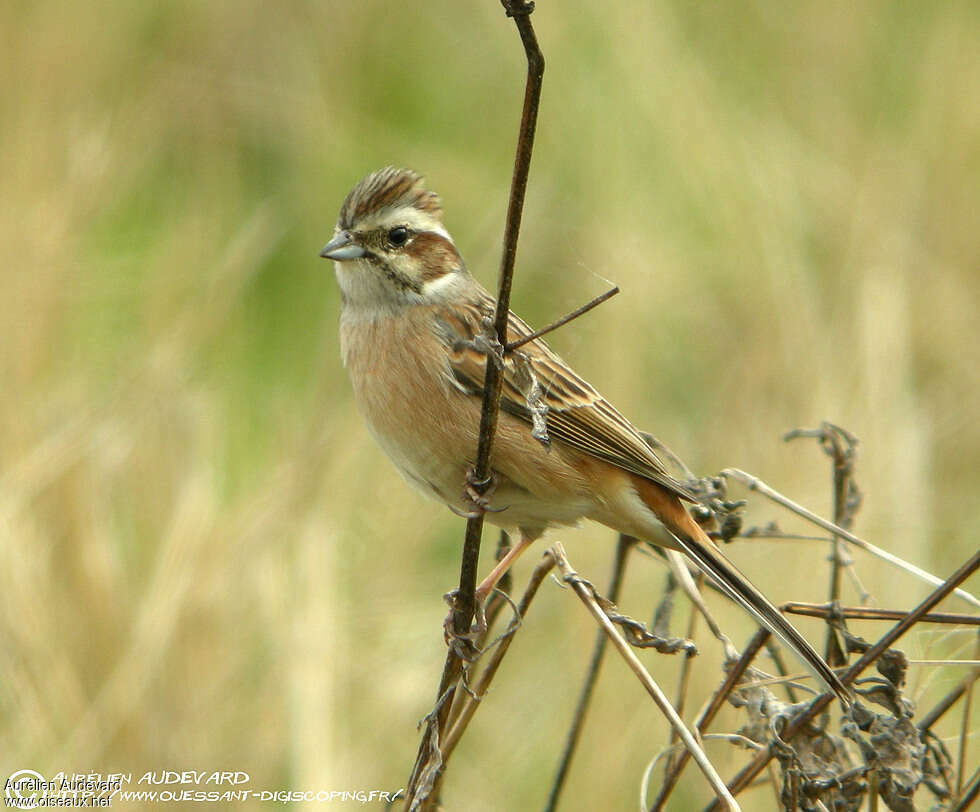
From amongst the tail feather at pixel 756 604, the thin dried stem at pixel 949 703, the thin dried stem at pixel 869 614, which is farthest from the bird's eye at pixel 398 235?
the thin dried stem at pixel 949 703

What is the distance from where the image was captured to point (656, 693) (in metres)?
2.70

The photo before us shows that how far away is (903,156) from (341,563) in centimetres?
352

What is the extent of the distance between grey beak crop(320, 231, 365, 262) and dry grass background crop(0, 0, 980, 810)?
821 millimetres

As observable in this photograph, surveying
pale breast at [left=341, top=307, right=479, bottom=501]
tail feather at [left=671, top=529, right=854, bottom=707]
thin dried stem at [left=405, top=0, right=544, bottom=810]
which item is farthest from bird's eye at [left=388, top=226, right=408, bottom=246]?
thin dried stem at [left=405, top=0, right=544, bottom=810]

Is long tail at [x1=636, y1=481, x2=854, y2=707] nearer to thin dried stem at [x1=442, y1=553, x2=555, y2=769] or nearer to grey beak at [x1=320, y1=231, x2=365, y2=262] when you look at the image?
thin dried stem at [x1=442, y1=553, x2=555, y2=769]

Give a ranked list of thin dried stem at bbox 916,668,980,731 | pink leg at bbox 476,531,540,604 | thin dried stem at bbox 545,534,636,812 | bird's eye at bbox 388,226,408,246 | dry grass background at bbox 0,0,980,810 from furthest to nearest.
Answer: dry grass background at bbox 0,0,980,810, bird's eye at bbox 388,226,408,246, pink leg at bbox 476,531,540,604, thin dried stem at bbox 545,534,636,812, thin dried stem at bbox 916,668,980,731

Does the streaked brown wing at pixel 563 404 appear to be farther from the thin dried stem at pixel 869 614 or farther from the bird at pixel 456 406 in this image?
the thin dried stem at pixel 869 614

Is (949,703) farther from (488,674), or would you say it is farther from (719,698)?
(488,674)

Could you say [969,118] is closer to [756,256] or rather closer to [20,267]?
[756,256]

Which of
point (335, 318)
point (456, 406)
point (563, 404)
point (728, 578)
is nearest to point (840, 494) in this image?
point (728, 578)

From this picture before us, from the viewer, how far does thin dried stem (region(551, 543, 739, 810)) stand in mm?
2617

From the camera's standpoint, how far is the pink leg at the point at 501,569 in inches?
128

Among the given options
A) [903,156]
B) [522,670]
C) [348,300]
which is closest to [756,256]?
[903,156]

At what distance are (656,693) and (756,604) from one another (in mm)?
613
